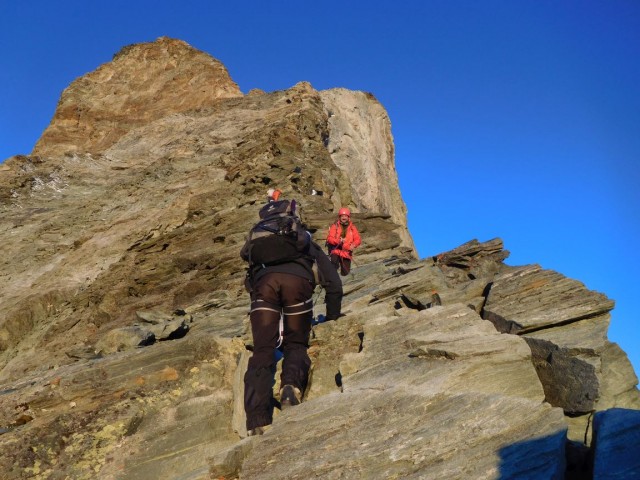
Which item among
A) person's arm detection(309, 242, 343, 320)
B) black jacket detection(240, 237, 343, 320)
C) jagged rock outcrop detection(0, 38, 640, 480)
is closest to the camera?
jagged rock outcrop detection(0, 38, 640, 480)

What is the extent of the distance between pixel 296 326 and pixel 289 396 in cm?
101

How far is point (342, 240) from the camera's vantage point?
13953mm

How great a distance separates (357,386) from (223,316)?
6.44 meters

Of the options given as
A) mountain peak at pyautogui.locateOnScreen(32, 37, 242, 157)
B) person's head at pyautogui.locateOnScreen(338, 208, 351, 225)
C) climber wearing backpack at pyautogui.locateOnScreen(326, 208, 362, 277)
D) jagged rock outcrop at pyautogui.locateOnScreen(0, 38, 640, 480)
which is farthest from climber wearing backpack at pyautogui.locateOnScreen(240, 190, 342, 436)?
mountain peak at pyautogui.locateOnScreen(32, 37, 242, 157)

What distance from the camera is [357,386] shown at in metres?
6.75

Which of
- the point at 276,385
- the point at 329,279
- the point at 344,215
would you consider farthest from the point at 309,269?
the point at 344,215

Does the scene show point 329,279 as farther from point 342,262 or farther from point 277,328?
point 342,262

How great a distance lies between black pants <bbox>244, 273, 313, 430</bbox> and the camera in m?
6.81

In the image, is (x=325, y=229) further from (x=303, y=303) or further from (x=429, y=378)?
(x=429, y=378)

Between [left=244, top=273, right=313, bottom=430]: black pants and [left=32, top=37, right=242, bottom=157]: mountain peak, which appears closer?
[left=244, top=273, right=313, bottom=430]: black pants

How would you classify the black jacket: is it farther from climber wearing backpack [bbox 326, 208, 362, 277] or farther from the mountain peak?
the mountain peak

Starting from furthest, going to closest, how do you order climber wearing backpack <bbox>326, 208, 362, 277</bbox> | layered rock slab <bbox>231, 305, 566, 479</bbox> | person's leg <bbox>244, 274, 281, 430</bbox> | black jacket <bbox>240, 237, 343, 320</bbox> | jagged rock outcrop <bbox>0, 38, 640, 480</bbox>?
climber wearing backpack <bbox>326, 208, 362, 277</bbox> → black jacket <bbox>240, 237, 343, 320</bbox> → person's leg <bbox>244, 274, 281, 430</bbox> → jagged rock outcrop <bbox>0, 38, 640, 480</bbox> → layered rock slab <bbox>231, 305, 566, 479</bbox>

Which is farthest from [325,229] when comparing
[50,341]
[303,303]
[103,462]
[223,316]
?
[103,462]

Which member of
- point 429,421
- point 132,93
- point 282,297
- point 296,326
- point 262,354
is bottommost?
point 429,421
